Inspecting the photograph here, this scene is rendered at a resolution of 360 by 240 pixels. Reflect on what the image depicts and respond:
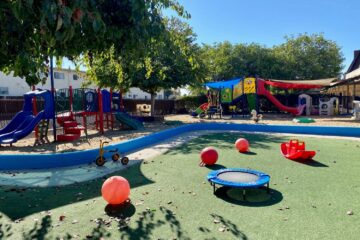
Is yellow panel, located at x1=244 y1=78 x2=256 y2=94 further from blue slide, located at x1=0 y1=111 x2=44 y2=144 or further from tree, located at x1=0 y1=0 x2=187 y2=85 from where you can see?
tree, located at x1=0 y1=0 x2=187 y2=85

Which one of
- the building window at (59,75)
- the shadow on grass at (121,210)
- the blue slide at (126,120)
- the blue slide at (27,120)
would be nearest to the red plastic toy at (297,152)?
the shadow on grass at (121,210)

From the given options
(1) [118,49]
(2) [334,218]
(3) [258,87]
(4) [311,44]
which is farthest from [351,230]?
(4) [311,44]

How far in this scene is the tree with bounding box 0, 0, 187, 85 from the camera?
3264mm

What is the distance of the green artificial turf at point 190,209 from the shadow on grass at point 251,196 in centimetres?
2

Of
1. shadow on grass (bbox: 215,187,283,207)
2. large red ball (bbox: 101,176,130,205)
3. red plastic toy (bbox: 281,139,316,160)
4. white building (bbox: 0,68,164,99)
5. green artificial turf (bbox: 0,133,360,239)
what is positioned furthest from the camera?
white building (bbox: 0,68,164,99)

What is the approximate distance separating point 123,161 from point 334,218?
5.63 m

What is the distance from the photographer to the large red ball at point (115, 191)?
5.03 metres

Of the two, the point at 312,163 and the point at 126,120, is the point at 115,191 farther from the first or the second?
the point at 126,120

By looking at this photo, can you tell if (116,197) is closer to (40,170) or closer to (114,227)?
(114,227)

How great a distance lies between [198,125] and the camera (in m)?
17.6

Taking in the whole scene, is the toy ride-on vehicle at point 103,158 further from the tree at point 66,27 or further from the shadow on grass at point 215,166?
the tree at point 66,27

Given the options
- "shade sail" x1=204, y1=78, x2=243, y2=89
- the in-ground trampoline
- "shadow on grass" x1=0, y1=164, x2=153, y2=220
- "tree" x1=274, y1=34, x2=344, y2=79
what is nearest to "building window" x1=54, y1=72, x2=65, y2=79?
"shade sail" x1=204, y1=78, x2=243, y2=89

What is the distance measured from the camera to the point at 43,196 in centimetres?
572

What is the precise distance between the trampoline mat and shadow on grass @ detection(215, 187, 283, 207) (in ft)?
0.77
